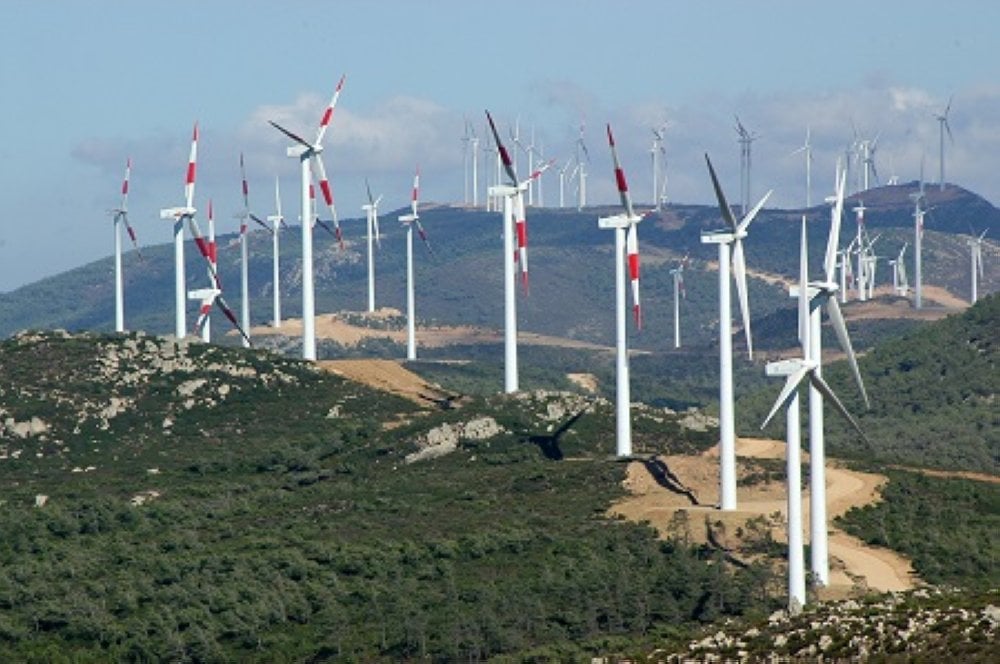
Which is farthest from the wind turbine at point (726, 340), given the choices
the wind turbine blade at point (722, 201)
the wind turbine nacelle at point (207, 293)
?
Result: the wind turbine nacelle at point (207, 293)

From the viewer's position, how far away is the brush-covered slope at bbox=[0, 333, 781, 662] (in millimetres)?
111562

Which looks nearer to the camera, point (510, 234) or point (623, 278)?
point (623, 278)

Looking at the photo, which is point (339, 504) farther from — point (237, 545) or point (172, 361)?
point (172, 361)

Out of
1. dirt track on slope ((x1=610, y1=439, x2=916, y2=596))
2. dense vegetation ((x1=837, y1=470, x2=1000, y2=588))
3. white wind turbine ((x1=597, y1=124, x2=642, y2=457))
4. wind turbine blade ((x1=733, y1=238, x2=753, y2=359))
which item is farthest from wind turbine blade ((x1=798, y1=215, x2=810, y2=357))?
white wind turbine ((x1=597, y1=124, x2=642, y2=457))

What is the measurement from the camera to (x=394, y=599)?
11712cm

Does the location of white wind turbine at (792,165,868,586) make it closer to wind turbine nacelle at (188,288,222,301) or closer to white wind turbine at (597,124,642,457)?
white wind turbine at (597,124,642,457)

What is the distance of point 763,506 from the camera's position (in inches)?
5157

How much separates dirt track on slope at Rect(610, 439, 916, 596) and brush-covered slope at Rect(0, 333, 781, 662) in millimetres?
1992

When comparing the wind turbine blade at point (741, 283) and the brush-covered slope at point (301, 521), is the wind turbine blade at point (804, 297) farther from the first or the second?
the brush-covered slope at point (301, 521)

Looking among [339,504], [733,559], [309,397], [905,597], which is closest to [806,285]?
[905,597]

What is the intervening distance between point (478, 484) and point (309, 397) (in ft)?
109

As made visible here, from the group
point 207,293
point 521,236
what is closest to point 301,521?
point 521,236

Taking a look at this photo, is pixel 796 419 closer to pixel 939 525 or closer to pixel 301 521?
pixel 939 525

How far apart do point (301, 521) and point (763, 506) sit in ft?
79.2
